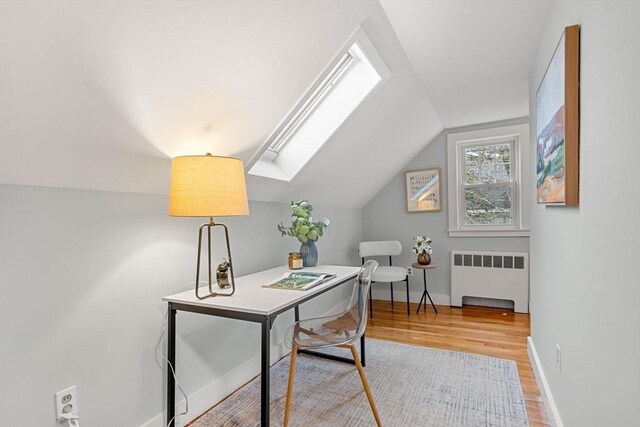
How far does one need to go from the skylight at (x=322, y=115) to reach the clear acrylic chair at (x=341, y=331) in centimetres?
97

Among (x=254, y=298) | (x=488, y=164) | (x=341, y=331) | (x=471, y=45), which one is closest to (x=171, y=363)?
(x=254, y=298)

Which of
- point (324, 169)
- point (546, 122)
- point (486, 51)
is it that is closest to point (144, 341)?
point (324, 169)

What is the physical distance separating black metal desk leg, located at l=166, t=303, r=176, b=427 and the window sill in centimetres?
323

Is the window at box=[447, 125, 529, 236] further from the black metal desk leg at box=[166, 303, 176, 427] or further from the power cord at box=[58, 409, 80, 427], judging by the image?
the power cord at box=[58, 409, 80, 427]

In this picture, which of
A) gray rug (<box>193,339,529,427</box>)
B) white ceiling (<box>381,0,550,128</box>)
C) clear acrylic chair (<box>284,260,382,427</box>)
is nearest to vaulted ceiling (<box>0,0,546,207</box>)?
white ceiling (<box>381,0,550,128</box>)

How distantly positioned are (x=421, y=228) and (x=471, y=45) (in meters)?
2.37

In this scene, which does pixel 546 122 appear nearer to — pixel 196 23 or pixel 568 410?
pixel 568 410

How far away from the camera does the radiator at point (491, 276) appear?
354 centimetres

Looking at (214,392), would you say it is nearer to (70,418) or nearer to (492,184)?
(70,418)

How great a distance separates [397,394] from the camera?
1999 mm

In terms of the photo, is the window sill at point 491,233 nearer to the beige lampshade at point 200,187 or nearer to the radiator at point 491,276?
the radiator at point 491,276

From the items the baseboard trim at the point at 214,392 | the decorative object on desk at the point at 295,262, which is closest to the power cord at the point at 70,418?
the baseboard trim at the point at 214,392

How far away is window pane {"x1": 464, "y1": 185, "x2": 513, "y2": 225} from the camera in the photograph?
12.2 ft

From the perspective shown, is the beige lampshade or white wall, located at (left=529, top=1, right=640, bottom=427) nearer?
white wall, located at (left=529, top=1, right=640, bottom=427)
